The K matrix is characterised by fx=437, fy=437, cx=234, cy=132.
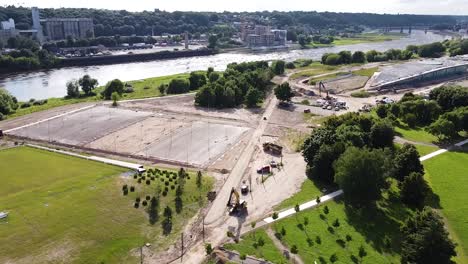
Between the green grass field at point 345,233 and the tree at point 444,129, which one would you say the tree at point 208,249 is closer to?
the green grass field at point 345,233

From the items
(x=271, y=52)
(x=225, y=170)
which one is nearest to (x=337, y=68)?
(x=271, y=52)

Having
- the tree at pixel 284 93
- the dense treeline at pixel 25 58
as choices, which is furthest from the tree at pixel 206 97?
the dense treeline at pixel 25 58

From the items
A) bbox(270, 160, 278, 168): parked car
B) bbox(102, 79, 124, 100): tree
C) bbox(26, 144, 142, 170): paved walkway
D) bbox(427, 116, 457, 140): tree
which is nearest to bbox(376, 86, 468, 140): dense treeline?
bbox(427, 116, 457, 140): tree

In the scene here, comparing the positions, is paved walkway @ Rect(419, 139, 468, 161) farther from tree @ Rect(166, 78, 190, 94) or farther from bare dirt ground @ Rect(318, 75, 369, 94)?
tree @ Rect(166, 78, 190, 94)

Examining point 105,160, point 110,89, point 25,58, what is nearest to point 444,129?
point 105,160

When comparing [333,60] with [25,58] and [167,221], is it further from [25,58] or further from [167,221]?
[167,221]

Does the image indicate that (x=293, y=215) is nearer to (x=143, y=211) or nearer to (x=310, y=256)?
(x=310, y=256)
